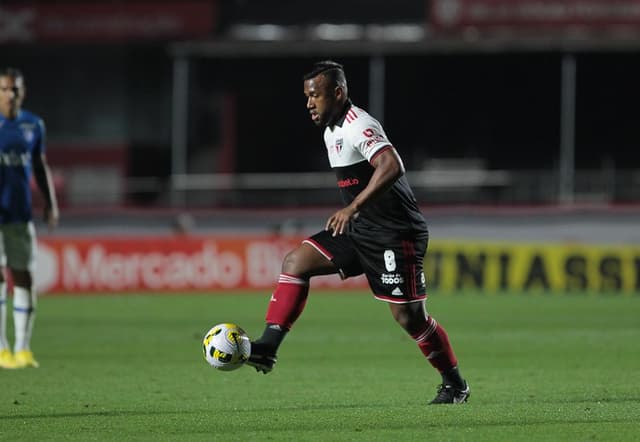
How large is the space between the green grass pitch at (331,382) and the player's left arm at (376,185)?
1178 mm

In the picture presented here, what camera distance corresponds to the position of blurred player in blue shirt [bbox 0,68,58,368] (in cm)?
1131

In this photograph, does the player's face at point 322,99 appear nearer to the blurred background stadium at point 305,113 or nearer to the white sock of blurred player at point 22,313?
the white sock of blurred player at point 22,313

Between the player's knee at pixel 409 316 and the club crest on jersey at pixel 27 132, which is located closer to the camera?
the player's knee at pixel 409 316

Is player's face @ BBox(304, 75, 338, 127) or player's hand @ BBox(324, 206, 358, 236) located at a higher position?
player's face @ BBox(304, 75, 338, 127)

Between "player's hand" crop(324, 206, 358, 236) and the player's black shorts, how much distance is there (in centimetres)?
54

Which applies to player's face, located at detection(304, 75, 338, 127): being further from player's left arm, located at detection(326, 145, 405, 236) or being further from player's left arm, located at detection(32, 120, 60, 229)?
player's left arm, located at detection(32, 120, 60, 229)

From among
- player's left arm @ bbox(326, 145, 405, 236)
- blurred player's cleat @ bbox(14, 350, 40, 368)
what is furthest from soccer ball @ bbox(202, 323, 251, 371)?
blurred player's cleat @ bbox(14, 350, 40, 368)

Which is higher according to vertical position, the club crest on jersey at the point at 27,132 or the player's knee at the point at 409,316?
the club crest on jersey at the point at 27,132

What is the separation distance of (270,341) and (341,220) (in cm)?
105

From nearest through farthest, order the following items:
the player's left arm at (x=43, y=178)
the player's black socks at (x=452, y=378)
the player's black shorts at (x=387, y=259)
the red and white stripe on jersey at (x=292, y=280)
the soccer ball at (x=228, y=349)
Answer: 1. the soccer ball at (x=228, y=349)
2. the player's black shorts at (x=387, y=259)
3. the red and white stripe on jersey at (x=292, y=280)
4. the player's black socks at (x=452, y=378)
5. the player's left arm at (x=43, y=178)

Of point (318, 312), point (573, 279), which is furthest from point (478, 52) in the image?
point (318, 312)

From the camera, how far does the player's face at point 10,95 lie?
11180mm

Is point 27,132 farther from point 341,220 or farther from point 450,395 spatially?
point 450,395

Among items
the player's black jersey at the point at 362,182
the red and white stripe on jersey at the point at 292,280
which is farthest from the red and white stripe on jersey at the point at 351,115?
the red and white stripe on jersey at the point at 292,280
